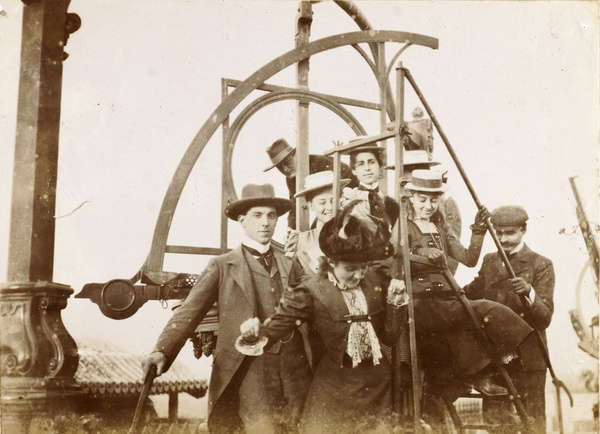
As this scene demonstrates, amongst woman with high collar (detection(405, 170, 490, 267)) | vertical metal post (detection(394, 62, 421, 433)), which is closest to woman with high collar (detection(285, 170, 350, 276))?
vertical metal post (detection(394, 62, 421, 433))

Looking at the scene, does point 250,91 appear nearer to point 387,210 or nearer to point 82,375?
point 387,210

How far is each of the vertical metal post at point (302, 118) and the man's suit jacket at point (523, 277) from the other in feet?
3.73

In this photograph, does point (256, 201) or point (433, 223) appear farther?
point (433, 223)

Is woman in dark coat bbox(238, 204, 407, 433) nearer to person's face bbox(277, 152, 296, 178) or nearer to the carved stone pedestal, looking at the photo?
person's face bbox(277, 152, 296, 178)

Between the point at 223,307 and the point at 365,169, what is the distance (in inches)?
48.4

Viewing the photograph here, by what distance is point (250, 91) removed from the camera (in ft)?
14.5

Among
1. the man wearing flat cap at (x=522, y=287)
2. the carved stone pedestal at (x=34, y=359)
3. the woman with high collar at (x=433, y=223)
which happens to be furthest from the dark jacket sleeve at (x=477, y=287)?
the carved stone pedestal at (x=34, y=359)

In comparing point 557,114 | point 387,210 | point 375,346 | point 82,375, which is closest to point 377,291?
point 375,346

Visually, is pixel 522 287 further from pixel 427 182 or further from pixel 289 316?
pixel 289 316

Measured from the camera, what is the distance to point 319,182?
4234 millimetres

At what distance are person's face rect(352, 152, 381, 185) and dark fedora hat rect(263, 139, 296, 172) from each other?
42cm

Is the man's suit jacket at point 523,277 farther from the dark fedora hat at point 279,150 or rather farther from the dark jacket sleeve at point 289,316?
the dark fedora hat at point 279,150

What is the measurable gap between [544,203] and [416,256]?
110 centimetres

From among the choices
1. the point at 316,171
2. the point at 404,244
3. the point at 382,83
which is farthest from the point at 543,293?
the point at 382,83
